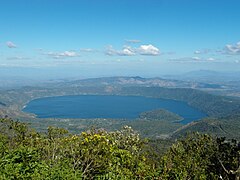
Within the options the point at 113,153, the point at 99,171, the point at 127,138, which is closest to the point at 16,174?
the point at 99,171

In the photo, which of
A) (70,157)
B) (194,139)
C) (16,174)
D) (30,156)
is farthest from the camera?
(194,139)

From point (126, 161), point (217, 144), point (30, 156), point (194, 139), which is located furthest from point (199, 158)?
point (30, 156)

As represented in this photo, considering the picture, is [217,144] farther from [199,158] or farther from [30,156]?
[30,156]

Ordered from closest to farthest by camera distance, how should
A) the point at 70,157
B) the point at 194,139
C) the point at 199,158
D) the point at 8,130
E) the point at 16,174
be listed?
the point at 16,174 → the point at 70,157 → the point at 199,158 → the point at 8,130 → the point at 194,139

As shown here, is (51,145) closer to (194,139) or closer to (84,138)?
(84,138)

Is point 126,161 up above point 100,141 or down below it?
below

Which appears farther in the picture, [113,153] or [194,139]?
[194,139]
